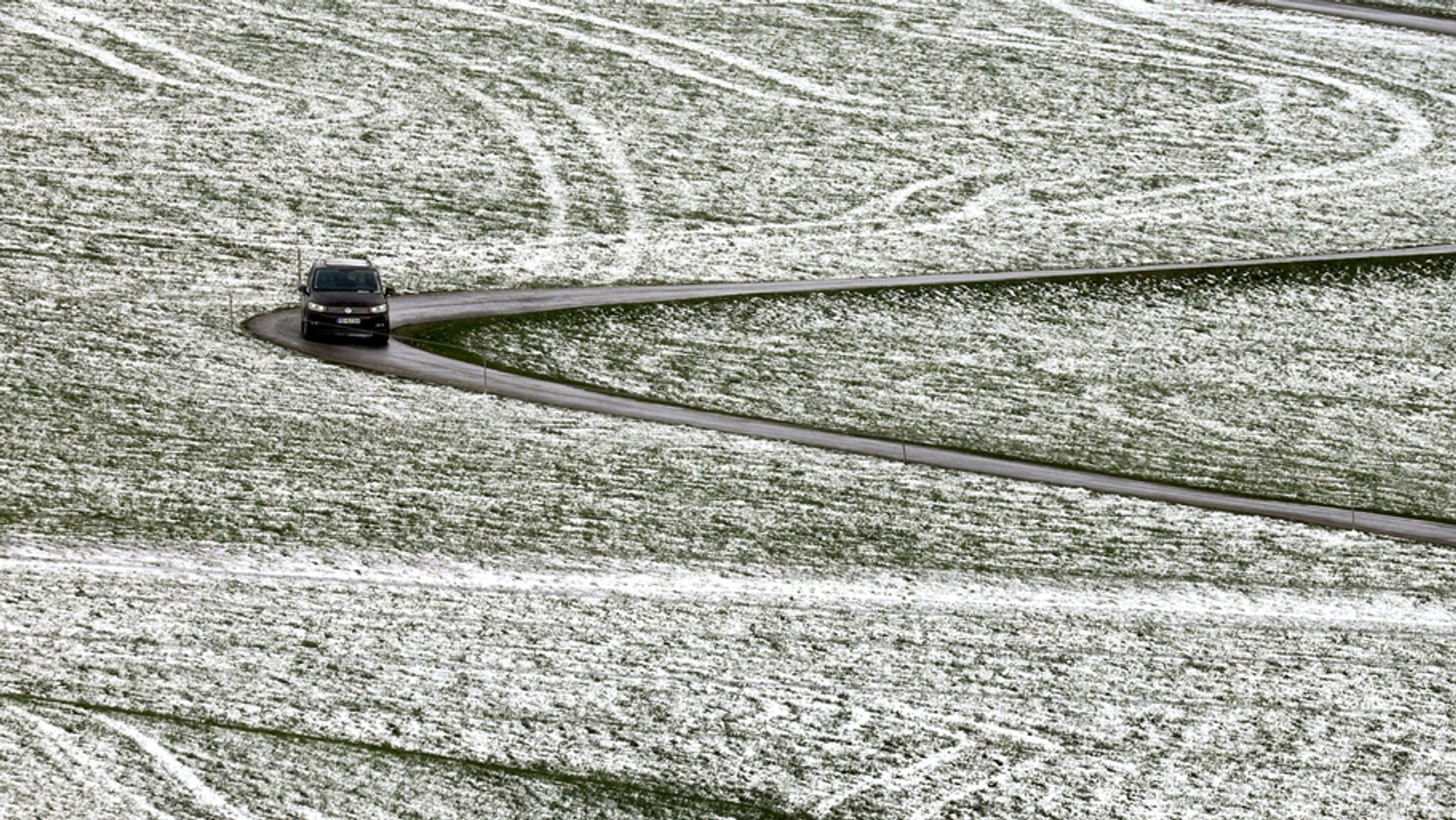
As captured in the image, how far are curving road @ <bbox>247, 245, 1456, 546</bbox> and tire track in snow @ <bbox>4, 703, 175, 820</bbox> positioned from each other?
67.3 feet

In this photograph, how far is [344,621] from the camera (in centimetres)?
3206

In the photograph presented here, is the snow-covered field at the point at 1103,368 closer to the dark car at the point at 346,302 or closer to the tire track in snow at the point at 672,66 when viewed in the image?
the dark car at the point at 346,302

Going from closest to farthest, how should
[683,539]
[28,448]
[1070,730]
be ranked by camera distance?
[1070,730] < [683,539] < [28,448]

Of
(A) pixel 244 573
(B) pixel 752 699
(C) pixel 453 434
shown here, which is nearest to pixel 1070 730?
(B) pixel 752 699

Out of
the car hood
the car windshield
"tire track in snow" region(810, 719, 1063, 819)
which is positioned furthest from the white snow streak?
the car windshield

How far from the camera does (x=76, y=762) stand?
25.5m


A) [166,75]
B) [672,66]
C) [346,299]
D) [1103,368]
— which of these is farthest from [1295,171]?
[166,75]

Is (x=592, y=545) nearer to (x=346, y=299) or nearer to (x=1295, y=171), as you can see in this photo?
(x=346, y=299)

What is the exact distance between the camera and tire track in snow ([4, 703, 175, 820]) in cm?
2445

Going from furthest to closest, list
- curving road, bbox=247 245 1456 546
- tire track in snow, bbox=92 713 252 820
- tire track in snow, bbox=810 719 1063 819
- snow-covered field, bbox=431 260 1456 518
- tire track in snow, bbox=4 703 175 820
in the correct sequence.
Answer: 1. snow-covered field, bbox=431 260 1456 518
2. curving road, bbox=247 245 1456 546
3. tire track in snow, bbox=810 719 1063 819
4. tire track in snow, bbox=92 713 252 820
5. tire track in snow, bbox=4 703 175 820

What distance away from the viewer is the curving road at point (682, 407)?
139 feet

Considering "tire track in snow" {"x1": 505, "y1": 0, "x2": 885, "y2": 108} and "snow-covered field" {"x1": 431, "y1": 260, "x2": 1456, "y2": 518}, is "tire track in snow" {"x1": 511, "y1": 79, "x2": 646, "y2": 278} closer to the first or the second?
"snow-covered field" {"x1": 431, "y1": 260, "x2": 1456, "y2": 518}

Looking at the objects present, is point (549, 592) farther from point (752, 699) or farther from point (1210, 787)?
point (1210, 787)

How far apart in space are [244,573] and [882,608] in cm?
1076
